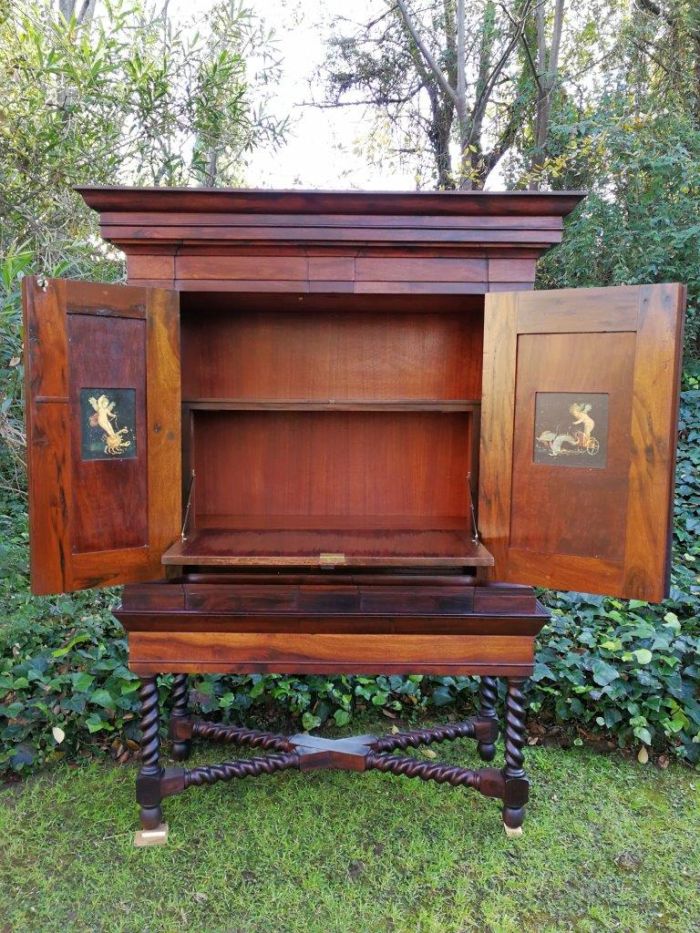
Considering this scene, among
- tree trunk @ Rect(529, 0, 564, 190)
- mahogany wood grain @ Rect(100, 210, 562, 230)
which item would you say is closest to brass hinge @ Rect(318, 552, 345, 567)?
mahogany wood grain @ Rect(100, 210, 562, 230)

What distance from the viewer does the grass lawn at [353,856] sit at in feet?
5.16

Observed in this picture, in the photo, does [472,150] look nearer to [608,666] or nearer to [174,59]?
[174,59]

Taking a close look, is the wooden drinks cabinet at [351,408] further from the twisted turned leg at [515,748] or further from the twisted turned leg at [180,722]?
the twisted turned leg at [180,722]

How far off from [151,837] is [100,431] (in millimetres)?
1327

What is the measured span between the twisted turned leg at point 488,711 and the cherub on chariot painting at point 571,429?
45.9 inches

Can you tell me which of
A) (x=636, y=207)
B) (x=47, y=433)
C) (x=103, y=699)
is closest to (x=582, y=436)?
(x=47, y=433)

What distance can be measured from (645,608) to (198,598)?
211 centimetres

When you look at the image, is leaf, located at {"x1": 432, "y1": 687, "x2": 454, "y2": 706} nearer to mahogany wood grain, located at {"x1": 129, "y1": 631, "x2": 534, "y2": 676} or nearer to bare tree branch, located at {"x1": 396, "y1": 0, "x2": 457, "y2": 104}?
mahogany wood grain, located at {"x1": 129, "y1": 631, "x2": 534, "y2": 676}

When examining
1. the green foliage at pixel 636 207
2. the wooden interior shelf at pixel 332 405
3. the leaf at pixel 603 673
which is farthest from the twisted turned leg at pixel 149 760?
the green foliage at pixel 636 207

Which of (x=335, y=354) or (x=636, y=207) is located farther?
(x=636, y=207)

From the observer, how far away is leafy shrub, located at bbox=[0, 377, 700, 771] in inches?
87.0

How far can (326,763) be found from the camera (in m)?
1.90

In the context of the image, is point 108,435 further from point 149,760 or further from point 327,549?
point 149,760

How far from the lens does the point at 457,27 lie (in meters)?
4.96
